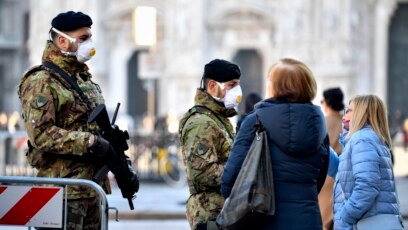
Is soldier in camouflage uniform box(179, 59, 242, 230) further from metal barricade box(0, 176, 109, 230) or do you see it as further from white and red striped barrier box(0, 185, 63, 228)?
white and red striped barrier box(0, 185, 63, 228)

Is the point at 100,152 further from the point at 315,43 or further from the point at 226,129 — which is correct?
the point at 315,43

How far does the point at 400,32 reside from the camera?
1561 inches

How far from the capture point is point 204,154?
817 cm

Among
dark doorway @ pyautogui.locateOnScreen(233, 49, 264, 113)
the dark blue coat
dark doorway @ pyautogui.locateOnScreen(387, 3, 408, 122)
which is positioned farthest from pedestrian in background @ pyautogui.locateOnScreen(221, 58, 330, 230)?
dark doorway @ pyautogui.locateOnScreen(387, 3, 408, 122)

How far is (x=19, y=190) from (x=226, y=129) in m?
1.49

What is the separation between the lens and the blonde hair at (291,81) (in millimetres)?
7168

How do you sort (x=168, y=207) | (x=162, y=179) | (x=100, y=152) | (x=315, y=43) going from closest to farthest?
1. (x=100, y=152)
2. (x=168, y=207)
3. (x=162, y=179)
4. (x=315, y=43)

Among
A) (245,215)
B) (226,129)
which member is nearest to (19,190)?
(226,129)

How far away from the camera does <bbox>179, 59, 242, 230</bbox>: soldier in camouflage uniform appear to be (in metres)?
8.17

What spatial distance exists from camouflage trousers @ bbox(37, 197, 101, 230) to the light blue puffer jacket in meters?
1.71

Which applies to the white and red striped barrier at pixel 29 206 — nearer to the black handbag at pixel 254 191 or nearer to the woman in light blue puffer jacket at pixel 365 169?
the black handbag at pixel 254 191

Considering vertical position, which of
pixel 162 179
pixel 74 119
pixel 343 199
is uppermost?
pixel 74 119

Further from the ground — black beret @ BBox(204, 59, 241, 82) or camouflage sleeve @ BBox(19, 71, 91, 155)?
black beret @ BBox(204, 59, 241, 82)

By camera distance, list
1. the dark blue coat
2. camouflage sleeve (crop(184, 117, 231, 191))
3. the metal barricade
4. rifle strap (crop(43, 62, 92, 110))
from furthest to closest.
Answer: camouflage sleeve (crop(184, 117, 231, 191)) < rifle strap (crop(43, 62, 92, 110)) < the metal barricade < the dark blue coat
